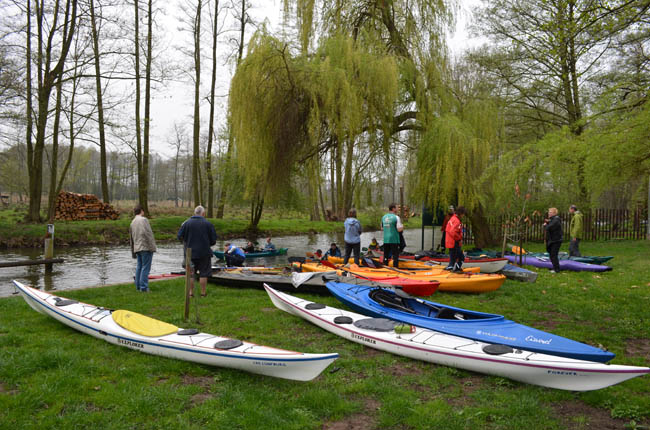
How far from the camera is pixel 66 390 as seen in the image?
334cm

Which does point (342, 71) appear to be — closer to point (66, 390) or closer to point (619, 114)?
point (619, 114)

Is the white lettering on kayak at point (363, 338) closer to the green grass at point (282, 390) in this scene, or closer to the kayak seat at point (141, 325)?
the green grass at point (282, 390)

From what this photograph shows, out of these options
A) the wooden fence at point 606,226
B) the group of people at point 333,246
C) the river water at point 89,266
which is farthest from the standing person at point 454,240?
the wooden fence at point 606,226

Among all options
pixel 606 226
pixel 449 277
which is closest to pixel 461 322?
pixel 449 277

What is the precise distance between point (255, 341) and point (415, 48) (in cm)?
959

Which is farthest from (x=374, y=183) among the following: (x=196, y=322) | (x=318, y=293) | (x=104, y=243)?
(x=104, y=243)

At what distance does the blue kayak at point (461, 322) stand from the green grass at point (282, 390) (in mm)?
439

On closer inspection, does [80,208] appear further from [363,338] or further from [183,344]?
[363,338]

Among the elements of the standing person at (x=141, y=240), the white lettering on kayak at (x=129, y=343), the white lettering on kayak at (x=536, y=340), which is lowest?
the white lettering on kayak at (x=129, y=343)

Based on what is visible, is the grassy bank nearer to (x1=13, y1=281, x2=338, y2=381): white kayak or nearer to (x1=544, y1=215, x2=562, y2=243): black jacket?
(x1=13, y1=281, x2=338, y2=381): white kayak

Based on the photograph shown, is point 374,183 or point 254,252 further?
point 254,252

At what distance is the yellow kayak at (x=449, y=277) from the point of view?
7.28m

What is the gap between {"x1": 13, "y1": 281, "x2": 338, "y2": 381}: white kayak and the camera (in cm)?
342

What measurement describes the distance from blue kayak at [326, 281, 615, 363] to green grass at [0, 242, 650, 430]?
0.44m
